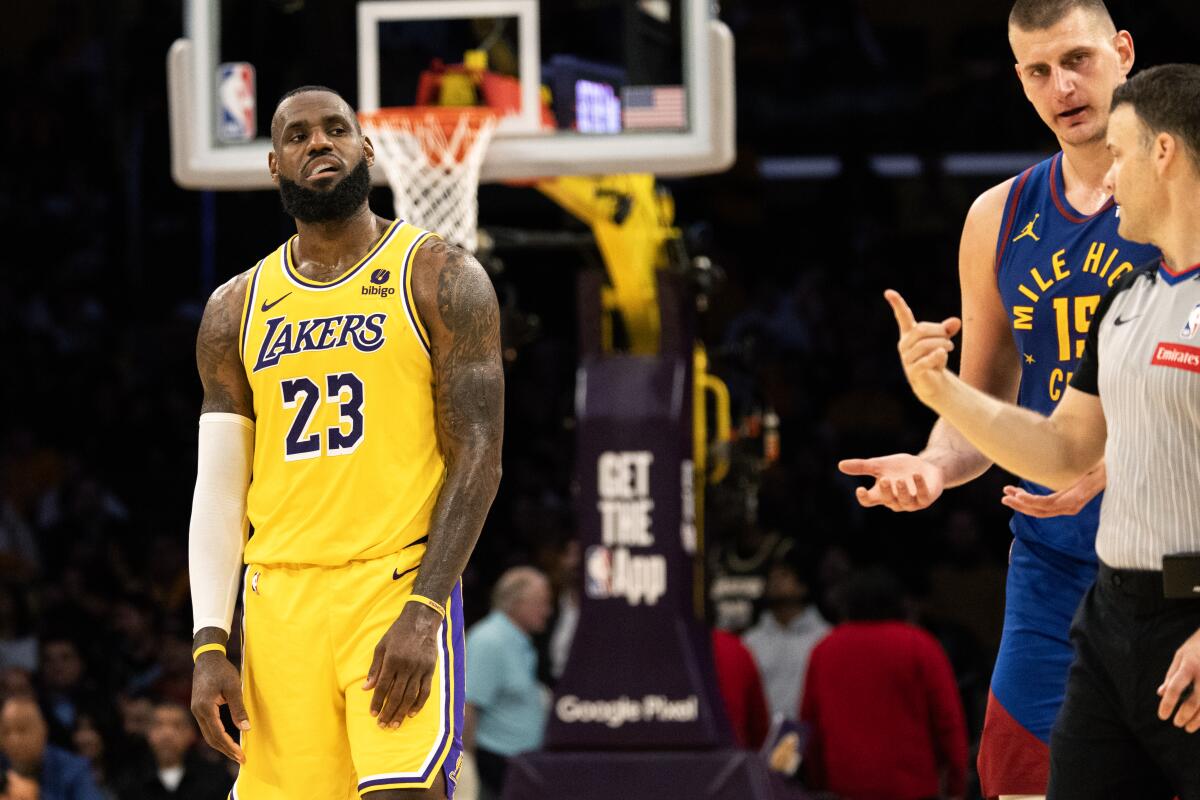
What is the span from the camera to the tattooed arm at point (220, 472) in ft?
15.7

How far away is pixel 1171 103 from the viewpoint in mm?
3777

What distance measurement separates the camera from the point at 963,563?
1412 cm

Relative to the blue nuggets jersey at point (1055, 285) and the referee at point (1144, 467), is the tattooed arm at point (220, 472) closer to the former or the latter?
the referee at point (1144, 467)

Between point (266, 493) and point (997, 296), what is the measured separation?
1.98 metres

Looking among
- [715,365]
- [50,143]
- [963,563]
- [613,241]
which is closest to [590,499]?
[613,241]

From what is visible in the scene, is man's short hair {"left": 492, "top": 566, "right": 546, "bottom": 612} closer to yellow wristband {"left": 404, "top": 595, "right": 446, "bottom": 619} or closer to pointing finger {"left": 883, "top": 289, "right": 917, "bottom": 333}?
yellow wristband {"left": 404, "top": 595, "right": 446, "bottom": 619}

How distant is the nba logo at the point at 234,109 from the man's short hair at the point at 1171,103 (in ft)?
→ 18.1

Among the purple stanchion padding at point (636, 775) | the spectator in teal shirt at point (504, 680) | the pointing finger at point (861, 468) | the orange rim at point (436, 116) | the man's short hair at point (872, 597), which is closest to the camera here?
the pointing finger at point (861, 468)

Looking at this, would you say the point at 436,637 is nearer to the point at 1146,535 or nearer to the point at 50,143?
the point at 1146,535

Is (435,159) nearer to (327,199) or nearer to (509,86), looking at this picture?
(509,86)

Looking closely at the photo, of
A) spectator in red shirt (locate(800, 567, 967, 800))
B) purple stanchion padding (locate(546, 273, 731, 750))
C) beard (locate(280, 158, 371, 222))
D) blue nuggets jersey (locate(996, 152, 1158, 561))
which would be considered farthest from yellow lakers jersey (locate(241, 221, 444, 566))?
spectator in red shirt (locate(800, 567, 967, 800))

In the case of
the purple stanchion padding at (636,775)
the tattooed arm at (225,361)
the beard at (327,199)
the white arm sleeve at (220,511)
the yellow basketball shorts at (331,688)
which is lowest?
the purple stanchion padding at (636,775)

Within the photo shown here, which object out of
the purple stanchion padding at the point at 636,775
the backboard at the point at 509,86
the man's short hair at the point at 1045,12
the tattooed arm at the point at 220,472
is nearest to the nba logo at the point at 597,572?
the purple stanchion padding at the point at 636,775

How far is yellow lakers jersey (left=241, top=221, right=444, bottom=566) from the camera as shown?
4602 millimetres
